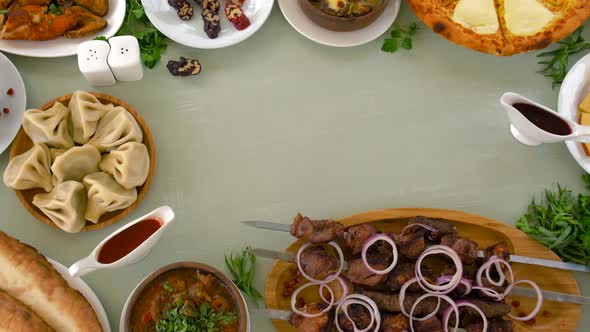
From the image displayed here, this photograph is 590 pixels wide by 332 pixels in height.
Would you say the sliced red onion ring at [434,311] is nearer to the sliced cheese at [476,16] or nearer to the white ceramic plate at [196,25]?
the sliced cheese at [476,16]

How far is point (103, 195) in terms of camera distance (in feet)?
5.00

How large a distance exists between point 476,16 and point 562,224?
2.38 ft

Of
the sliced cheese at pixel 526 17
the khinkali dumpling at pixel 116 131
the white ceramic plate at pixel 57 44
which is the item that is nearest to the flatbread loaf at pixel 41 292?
the khinkali dumpling at pixel 116 131

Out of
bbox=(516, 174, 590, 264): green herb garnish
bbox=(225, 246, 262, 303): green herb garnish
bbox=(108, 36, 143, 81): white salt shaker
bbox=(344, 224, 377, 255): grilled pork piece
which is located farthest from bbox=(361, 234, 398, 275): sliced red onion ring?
bbox=(108, 36, 143, 81): white salt shaker

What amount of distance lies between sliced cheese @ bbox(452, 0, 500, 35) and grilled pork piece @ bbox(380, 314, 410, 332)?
0.96m

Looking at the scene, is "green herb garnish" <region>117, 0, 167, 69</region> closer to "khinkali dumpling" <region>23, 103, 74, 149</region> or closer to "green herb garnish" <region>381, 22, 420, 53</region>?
"khinkali dumpling" <region>23, 103, 74, 149</region>

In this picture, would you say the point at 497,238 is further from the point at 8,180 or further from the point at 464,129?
the point at 8,180

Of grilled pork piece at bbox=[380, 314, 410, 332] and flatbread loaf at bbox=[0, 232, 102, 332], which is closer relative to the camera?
flatbread loaf at bbox=[0, 232, 102, 332]

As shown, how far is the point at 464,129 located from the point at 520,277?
20.4 inches

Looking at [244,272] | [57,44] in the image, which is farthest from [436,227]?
[57,44]

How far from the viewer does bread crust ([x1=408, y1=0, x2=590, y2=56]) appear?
1.72m

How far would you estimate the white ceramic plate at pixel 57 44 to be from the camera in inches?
68.5

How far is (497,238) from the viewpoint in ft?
5.59

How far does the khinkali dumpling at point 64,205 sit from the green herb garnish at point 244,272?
46 cm
